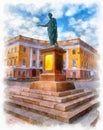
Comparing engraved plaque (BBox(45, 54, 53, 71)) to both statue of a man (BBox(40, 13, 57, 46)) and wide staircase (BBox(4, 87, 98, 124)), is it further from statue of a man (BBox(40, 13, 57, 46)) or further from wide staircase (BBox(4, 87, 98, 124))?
wide staircase (BBox(4, 87, 98, 124))

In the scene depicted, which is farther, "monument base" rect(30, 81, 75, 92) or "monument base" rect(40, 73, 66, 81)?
"monument base" rect(40, 73, 66, 81)

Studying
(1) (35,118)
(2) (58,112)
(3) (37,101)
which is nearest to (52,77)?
(3) (37,101)

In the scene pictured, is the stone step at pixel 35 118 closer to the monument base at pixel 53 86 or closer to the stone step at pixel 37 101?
the stone step at pixel 37 101

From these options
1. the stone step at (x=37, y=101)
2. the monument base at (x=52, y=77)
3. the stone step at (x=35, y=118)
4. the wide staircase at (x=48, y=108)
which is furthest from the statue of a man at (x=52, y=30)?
the stone step at (x=35, y=118)

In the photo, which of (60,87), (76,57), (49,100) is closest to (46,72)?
(60,87)

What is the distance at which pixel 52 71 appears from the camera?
4.21 metres

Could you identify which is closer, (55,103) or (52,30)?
(55,103)

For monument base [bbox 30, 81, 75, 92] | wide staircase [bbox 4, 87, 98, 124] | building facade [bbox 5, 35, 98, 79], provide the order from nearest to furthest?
wide staircase [bbox 4, 87, 98, 124] < monument base [bbox 30, 81, 75, 92] < building facade [bbox 5, 35, 98, 79]

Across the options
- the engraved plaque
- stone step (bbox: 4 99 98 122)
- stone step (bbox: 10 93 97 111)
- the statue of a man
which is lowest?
stone step (bbox: 4 99 98 122)

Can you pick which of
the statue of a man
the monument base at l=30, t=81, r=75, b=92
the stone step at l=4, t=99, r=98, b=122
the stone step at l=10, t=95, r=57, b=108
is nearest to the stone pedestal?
the monument base at l=30, t=81, r=75, b=92

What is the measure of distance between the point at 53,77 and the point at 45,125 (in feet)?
6.38

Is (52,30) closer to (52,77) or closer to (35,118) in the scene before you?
(52,77)

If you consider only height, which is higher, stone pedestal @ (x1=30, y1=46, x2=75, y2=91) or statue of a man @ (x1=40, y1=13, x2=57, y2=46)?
statue of a man @ (x1=40, y1=13, x2=57, y2=46)

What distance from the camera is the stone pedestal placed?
13.0 feet
